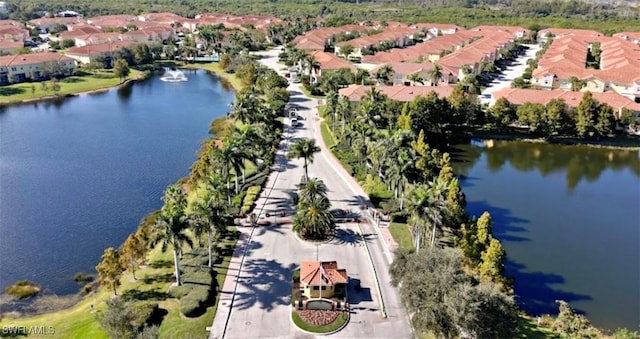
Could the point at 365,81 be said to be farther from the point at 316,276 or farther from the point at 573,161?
the point at 316,276

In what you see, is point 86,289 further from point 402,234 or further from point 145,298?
point 402,234

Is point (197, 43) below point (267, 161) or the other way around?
the other way around

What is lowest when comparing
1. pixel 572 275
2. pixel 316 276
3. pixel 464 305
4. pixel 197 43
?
pixel 572 275

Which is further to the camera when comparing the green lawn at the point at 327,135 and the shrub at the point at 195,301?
the green lawn at the point at 327,135

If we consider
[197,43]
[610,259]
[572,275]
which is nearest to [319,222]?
[572,275]

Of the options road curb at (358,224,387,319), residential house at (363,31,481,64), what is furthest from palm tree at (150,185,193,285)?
residential house at (363,31,481,64)

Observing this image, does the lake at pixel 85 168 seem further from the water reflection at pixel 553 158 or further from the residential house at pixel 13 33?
the residential house at pixel 13 33

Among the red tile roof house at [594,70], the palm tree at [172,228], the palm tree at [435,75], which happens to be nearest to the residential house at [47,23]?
the palm tree at [435,75]

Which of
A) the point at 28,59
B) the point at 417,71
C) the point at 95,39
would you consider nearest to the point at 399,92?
the point at 417,71
